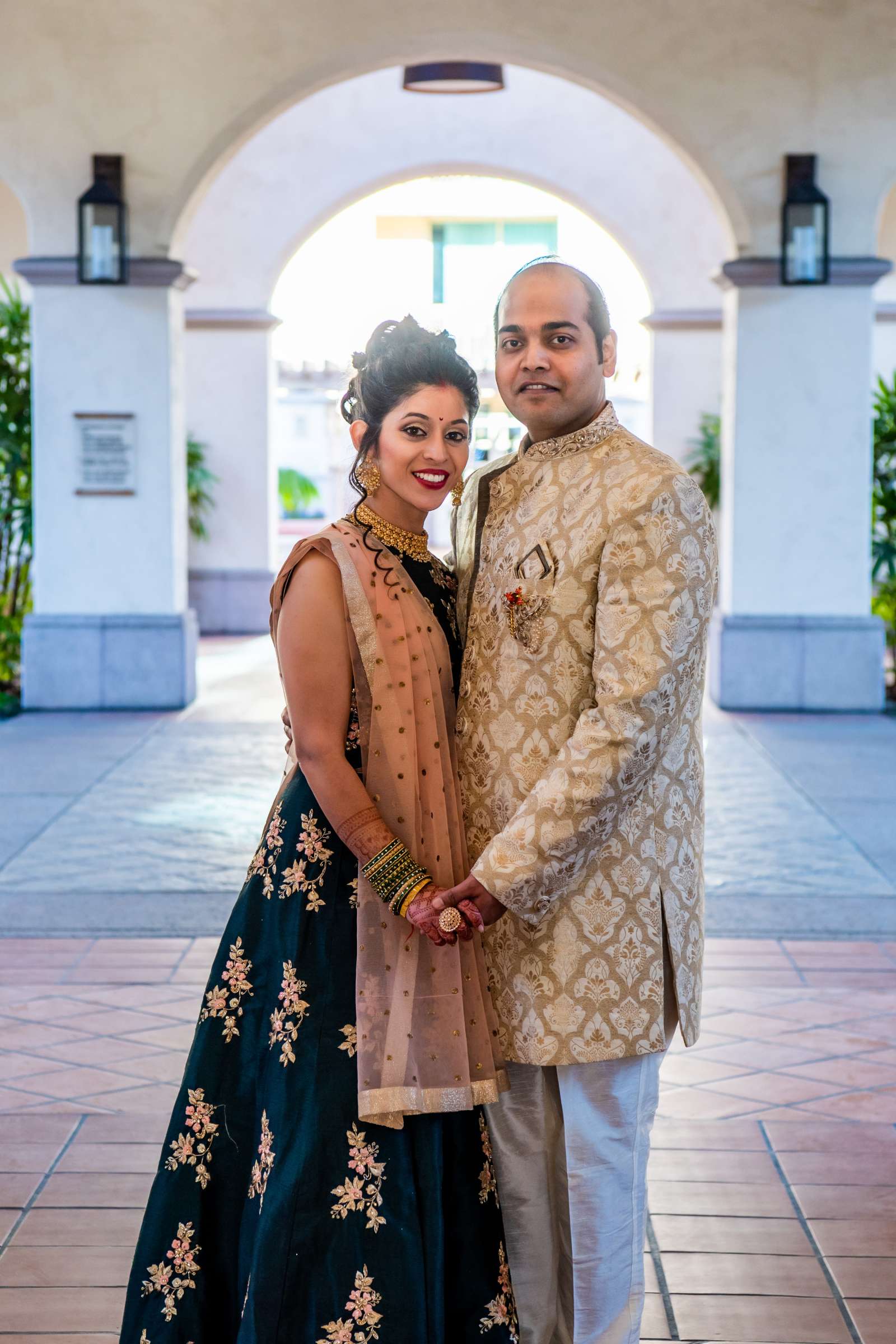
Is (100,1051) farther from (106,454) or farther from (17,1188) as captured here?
(106,454)

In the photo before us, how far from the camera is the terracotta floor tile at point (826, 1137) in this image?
290cm

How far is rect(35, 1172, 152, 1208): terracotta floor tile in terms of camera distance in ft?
8.69

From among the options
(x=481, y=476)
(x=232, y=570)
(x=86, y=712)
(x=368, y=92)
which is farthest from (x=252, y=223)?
(x=481, y=476)

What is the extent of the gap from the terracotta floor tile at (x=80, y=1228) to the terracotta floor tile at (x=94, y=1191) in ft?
0.06

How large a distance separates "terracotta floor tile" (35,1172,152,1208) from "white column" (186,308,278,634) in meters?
10.2

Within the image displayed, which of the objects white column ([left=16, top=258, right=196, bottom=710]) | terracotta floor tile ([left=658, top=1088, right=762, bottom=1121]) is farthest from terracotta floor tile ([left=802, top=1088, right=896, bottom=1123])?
white column ([left=16, top=258, right=196, bottom=710])

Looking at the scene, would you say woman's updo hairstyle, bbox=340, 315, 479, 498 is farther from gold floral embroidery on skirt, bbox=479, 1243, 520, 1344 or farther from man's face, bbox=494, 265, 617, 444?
gold floral embroidery on skirt, bbox=479, 1243, 520, 1344

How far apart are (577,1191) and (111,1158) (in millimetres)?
1244

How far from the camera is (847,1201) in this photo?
8.80 ft

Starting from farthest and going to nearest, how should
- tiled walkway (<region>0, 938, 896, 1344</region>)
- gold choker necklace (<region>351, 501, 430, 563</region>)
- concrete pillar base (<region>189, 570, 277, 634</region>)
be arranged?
concrete pillar base (<region>189, 570, 277, 634</region>), tiled walkway (<region>0, 938, 896, 1344</region>), gold choker necklace (<region>351, 501, 430, 563</region>)

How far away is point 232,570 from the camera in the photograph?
42.6 ft

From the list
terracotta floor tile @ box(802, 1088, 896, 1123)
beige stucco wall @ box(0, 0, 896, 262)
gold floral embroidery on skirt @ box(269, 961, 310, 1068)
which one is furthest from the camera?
beige stucco wall @ box(0, 0, 896, 262)

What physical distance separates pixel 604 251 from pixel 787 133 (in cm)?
1554

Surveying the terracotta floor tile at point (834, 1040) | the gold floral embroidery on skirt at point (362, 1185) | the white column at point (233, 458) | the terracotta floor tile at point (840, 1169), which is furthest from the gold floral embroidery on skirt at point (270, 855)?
the white column at point (233, 458)
